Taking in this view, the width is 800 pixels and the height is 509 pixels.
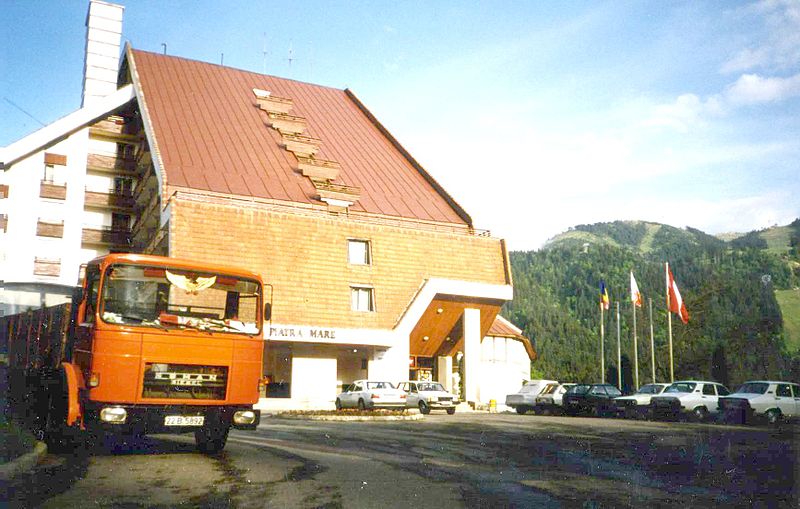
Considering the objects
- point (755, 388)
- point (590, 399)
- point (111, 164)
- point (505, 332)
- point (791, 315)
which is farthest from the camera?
point (791, 315)

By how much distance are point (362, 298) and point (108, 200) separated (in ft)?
59.6

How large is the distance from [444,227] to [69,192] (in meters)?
22.5

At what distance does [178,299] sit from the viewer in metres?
10.3

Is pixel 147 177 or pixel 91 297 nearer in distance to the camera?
pixel 91 297

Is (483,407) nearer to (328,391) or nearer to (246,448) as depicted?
(328,391)

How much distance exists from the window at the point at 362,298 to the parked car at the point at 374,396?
253 inches

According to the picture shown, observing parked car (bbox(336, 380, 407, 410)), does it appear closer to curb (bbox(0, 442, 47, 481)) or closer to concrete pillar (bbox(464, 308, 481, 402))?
concrete pillar (bbox(464, 308, 481, 402))

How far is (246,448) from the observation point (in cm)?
1217

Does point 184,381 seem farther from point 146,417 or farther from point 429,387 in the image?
point 429,387

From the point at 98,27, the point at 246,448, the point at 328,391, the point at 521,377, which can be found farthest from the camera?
the point at 521,377

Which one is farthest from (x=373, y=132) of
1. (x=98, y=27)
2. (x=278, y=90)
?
(x=98, y=27)

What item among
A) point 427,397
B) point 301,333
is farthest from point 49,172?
point 427,397

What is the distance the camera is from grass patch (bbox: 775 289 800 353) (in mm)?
84363

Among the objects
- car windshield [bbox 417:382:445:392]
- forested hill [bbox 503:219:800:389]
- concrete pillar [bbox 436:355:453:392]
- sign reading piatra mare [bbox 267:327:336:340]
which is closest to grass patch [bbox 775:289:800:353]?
forested hill [bbox 503:219:800:389]
